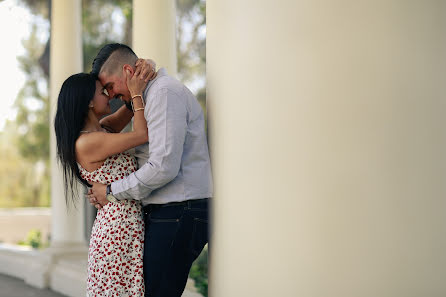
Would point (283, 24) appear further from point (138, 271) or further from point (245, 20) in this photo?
point (138, 271)

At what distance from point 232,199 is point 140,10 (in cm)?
1227

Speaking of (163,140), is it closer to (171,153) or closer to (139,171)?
(171,153)

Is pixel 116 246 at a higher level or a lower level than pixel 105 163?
lower

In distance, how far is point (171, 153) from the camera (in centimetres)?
819

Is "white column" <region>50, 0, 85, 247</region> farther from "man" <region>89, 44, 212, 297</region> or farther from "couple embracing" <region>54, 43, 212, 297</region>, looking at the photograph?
"man" <region>89, 44, 212, 297</region>

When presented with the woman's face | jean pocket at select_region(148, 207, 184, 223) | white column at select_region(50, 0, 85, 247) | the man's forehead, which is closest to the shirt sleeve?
jean pocket at select_region(148, 207, 184, 223)

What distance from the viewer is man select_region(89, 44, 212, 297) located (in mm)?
8281

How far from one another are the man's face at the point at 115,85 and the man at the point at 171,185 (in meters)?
0.18

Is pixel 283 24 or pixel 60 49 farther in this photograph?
pixel 60 49

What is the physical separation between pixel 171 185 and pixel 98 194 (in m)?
1.35

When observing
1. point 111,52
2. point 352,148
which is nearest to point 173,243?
point 111,52

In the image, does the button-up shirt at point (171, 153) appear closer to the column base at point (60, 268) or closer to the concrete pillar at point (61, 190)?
the column base at point (60, 268)

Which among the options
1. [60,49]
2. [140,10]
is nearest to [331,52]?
[140,10]

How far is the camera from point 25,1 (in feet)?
160
